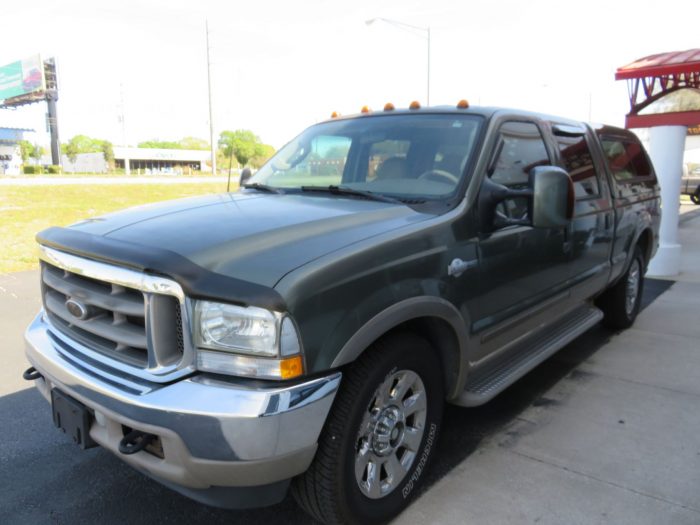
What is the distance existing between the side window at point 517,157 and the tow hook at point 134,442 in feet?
6.81

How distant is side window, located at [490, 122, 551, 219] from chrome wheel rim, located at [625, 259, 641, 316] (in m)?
2.28

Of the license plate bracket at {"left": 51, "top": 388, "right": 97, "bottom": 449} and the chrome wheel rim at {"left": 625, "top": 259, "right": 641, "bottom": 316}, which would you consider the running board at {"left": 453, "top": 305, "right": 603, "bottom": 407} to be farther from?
the license plate bracket at {"left": 51, "top": 388, "right": 97, "bottom": 449}

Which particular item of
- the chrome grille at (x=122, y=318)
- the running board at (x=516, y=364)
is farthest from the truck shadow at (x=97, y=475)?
the chrome grille at (x=122, y=318)

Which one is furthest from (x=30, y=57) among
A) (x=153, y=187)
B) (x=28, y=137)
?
(x=153, y=187)

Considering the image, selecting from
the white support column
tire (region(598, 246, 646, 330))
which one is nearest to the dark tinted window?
tire (region(598, 246, 646, 330))

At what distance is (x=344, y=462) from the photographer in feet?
7.11

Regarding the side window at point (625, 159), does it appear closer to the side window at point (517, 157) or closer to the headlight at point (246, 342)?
the side window at point (517, 157)

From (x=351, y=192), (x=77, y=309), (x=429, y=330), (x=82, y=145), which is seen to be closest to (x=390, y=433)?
(x=429, y=330)

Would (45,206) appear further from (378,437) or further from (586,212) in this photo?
(378,437)

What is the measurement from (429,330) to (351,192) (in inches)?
36.2

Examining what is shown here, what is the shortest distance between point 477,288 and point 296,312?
1215mm

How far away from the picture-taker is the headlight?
6.31 ft

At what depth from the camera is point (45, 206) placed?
1437 cm

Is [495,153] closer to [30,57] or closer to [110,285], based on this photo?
[110,285]
